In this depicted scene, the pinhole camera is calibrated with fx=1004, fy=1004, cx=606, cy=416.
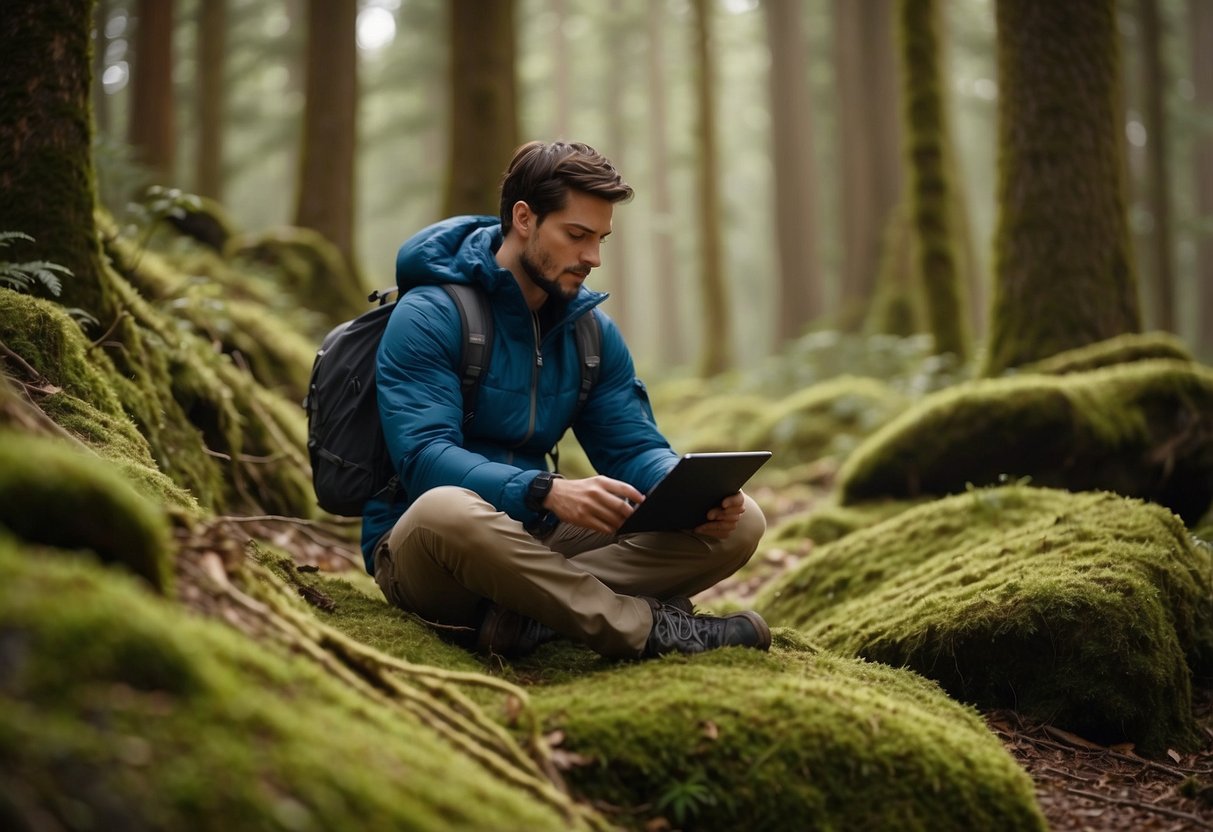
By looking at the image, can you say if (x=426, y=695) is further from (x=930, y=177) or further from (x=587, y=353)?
(x=930, y=177)

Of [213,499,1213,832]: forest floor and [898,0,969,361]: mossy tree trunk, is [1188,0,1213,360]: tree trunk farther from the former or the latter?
[213,499,1213,832]: forest floor

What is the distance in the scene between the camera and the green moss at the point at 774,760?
2758 mm

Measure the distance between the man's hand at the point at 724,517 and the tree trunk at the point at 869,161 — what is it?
17013mm

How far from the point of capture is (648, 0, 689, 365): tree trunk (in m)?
35.1

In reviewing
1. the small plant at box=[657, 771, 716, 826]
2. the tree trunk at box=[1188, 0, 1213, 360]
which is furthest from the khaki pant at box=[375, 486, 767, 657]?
the tree trunk at box=[1188, 0, 1213, 360]

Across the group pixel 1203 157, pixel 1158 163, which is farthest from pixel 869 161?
pixel 1203 157

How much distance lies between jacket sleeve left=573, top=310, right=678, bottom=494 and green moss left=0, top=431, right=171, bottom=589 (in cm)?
240

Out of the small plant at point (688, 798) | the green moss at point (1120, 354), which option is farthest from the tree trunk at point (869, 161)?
the small plant at point (688, 798)

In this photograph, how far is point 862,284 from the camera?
835 inches

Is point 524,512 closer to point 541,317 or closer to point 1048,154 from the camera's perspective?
point 541,317

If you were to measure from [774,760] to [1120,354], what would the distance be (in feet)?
20.5

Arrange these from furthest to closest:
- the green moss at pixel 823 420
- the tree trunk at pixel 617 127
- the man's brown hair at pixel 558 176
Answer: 1. the tree trunk at pixel 617 127
2. the green moss at pixel 823 420
3. the man's brown hair at pixel 558 176

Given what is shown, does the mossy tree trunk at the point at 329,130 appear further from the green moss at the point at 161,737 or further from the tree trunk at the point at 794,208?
the tree trunk at the point at 794,208

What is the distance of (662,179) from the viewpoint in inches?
1387
